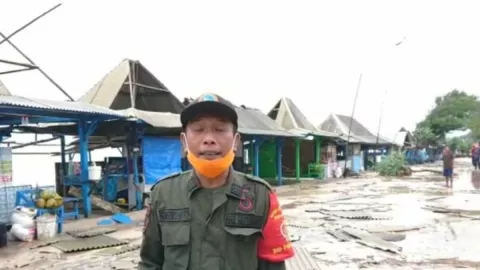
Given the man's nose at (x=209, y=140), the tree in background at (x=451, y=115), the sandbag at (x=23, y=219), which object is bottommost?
the sandbag at (x=23, y=219)

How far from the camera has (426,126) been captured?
5856 cm

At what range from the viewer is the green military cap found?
1.91 meters

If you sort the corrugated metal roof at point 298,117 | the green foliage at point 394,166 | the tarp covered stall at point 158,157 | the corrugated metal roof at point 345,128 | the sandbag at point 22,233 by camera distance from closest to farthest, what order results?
1. the sandbag at point 22,233
2. the tarp covered stall at point 158,157
3. the corrugated metal roof at point 298,117
4. the green foliage at point 394,166
5. the corrugated metal roof at point 345,128

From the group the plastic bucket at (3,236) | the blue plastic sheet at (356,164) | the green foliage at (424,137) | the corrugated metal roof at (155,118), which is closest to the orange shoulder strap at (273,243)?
the plastic bucket at (3,236)

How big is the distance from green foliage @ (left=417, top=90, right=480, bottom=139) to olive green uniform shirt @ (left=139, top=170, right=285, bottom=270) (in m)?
60.4

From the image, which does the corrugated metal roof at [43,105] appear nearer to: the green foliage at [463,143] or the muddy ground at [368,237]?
the muddy ground at [368,237]

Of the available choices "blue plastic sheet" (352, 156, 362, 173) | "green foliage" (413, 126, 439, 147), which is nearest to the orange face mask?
"blue plastic sheet" (352, 156, 362, 173)

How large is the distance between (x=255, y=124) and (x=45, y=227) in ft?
39.3

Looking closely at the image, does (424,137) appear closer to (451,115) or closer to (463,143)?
(451,115)

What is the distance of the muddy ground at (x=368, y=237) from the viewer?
7.07 m

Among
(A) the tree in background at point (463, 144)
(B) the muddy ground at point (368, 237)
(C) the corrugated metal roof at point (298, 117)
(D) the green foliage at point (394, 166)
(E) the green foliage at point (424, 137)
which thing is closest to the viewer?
(B) the muddy ground at point (368, 237)

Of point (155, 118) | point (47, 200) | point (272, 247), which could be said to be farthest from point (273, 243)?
point (155, 118)

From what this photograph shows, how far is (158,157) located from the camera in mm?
14109

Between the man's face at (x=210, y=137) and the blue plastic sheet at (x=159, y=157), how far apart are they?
12.0 m
